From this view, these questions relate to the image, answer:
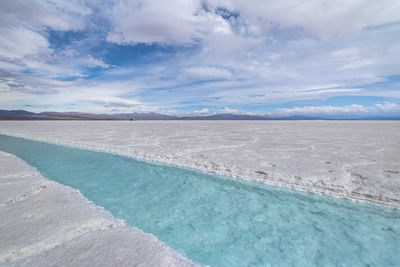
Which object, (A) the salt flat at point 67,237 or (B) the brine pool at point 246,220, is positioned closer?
(A) the salt flat at point 67,237

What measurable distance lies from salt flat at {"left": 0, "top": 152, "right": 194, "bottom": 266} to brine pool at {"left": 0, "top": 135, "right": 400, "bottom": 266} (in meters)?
0.34

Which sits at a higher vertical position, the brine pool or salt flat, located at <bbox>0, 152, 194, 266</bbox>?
salt flat, located at <bbox>0, 152, 194, 266</bbox>

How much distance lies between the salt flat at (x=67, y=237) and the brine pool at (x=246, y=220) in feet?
1.12

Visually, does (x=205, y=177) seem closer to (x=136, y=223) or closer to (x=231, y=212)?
(x=231, y=212)

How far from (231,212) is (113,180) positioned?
2.56 m

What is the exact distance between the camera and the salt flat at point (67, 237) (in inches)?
59.1

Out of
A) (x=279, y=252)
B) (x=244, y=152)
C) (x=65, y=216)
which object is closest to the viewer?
(x=279, y=252)

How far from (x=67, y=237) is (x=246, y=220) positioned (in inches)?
76.7

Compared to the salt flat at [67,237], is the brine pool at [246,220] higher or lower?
lower

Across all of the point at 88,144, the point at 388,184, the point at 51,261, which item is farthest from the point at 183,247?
the point at 88,144

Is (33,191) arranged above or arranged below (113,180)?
above

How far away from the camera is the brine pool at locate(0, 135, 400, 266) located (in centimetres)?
185

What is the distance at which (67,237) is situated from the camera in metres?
1.76

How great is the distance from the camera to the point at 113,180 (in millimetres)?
3947
